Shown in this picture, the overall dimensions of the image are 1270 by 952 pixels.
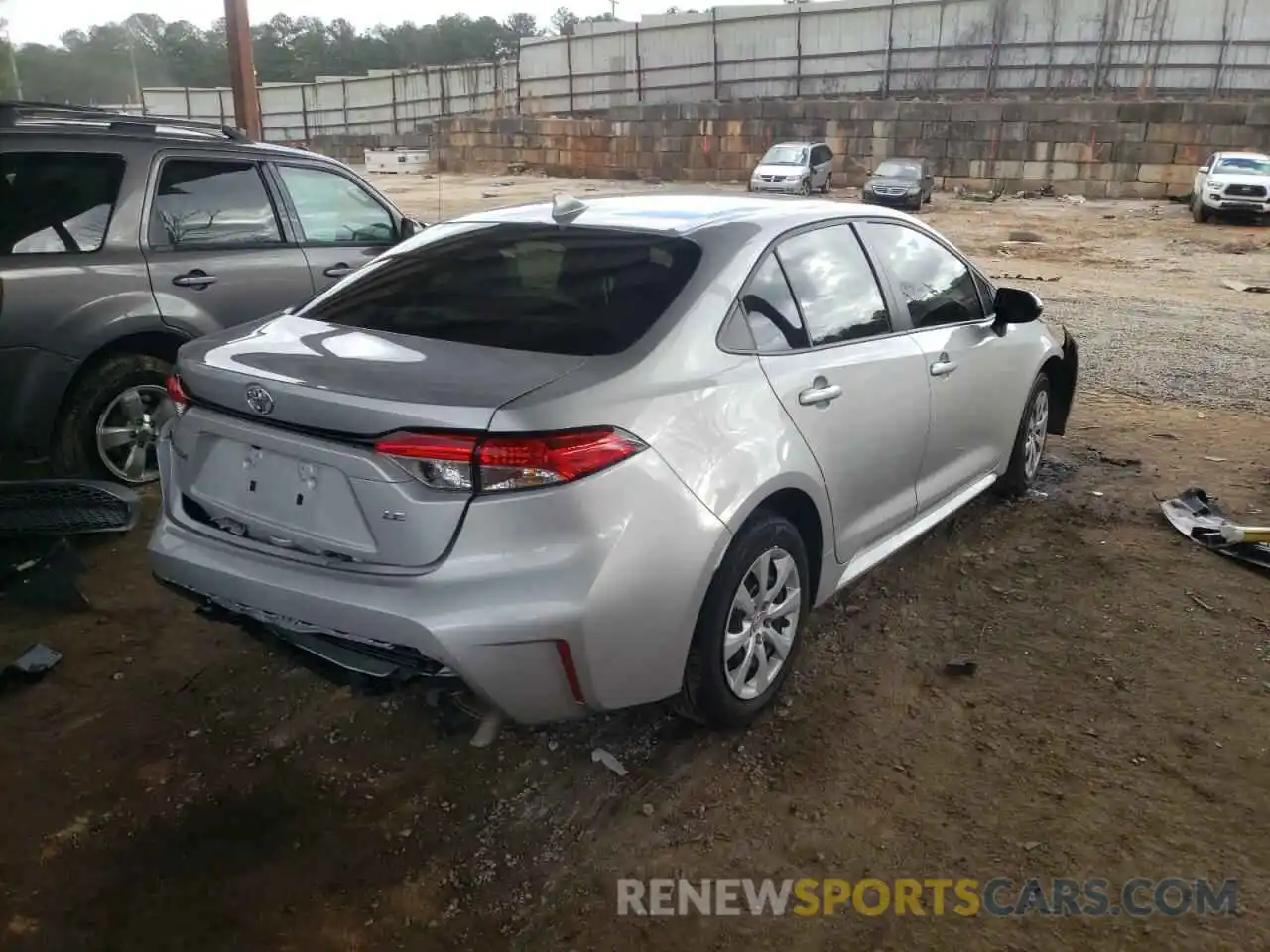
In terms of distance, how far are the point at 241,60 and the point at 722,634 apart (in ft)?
31.8

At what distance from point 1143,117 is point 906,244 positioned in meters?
28.1

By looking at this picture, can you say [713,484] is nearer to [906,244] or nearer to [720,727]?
[720,727]

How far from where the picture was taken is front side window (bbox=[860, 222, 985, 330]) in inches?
153

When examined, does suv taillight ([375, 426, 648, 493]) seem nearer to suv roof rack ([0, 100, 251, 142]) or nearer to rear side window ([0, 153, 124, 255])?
rear side window ([0, 153, 124, 255])

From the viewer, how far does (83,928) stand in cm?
240

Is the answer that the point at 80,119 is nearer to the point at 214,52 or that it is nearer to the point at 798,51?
the point at 798,51

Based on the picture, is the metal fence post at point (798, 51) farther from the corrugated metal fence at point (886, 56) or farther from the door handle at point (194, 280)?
the door handle at point (194, 280)

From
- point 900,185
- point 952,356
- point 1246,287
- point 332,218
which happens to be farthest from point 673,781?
point 900,185

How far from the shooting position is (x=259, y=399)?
268 centimetres

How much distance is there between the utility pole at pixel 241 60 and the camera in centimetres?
1021

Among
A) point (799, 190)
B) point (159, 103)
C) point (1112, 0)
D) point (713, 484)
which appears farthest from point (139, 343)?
point (159, 103)

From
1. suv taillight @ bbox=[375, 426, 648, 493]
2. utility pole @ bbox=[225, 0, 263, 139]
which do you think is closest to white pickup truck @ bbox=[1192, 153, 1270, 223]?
utility pole @ bbox=[225, 0, 263, 139]

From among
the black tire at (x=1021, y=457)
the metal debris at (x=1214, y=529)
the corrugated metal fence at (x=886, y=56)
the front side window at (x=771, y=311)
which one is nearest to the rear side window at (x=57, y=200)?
the front side window at (x=771, y=311)

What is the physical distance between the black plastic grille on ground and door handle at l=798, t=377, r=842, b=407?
281 cm
